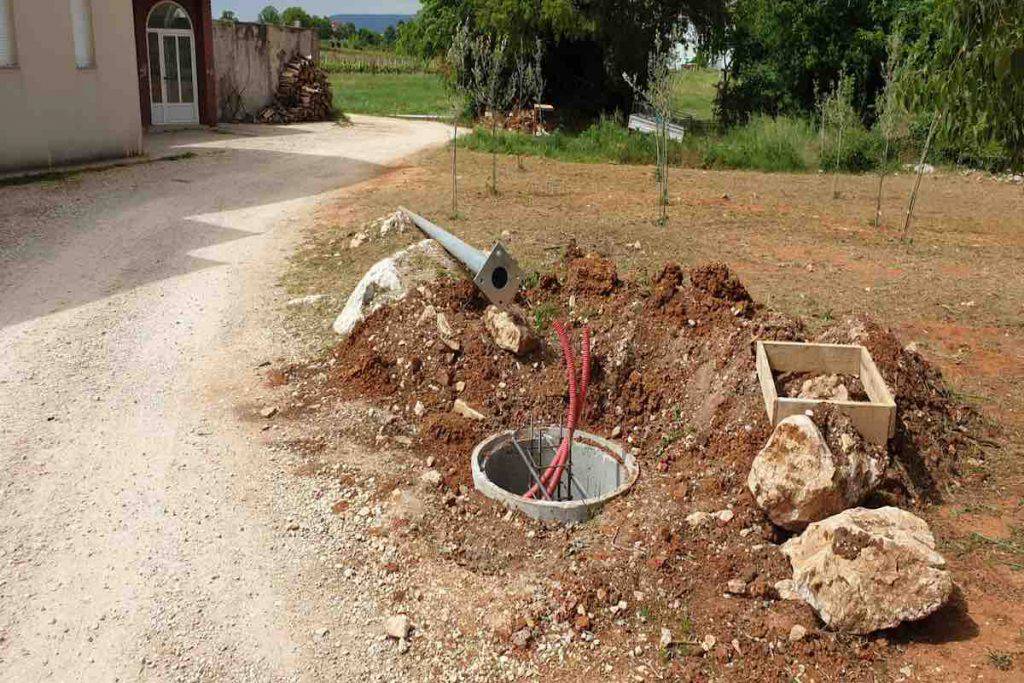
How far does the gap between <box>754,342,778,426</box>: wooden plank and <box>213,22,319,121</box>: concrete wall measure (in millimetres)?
22919

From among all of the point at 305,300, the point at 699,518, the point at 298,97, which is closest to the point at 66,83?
the point at 305,300

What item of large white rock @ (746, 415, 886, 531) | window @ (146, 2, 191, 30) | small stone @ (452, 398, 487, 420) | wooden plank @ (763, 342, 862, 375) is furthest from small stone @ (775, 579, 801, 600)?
window @ (146, 2, 191, 30)

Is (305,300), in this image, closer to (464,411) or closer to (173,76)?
(464,411)

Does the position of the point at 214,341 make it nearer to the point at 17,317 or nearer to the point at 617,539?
the point at 17,317

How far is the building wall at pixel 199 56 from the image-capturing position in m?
23.2

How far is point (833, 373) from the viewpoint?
6.54m

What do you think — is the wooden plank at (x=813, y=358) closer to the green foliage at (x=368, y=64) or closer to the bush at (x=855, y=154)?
the bush at (x=855, y=154)

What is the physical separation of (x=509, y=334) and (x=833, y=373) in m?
2.43

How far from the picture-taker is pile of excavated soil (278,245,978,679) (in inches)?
194

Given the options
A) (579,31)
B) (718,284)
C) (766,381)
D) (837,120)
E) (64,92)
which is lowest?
(766,381)

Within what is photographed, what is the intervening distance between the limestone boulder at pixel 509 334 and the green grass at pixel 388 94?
24002 millimetres

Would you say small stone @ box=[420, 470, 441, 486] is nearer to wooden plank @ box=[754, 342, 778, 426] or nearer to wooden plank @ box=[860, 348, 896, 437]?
wooden plank @ box=[754, 342, 778, 426]

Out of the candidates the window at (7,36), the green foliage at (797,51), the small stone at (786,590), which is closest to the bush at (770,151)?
the green foliage at (797,51)

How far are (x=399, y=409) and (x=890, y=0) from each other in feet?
74.0
